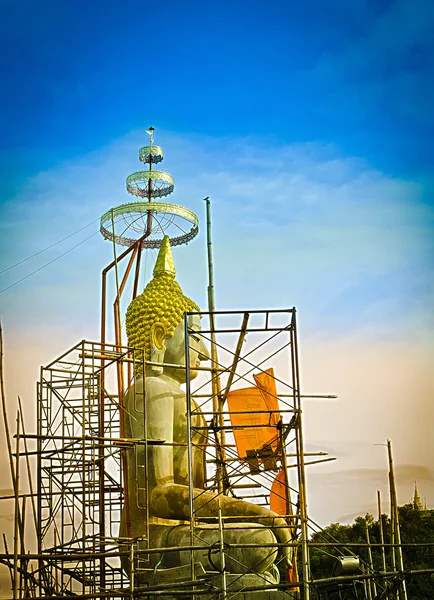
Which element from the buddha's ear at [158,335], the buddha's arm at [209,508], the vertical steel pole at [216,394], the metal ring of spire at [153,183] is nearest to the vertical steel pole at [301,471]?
the buddha's arm at [209,508]

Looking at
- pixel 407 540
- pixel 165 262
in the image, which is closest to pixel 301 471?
pixel 165 262

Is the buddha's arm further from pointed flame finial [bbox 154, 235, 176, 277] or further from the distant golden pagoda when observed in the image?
the distant golden pagoda

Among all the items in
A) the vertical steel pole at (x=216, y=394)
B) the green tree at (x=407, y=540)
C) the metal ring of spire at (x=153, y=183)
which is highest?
the metal ring of spire at (x=153, y=183)

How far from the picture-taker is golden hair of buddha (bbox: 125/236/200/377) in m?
14.8

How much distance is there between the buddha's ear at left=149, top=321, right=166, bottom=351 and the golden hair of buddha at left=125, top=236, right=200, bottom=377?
35mm

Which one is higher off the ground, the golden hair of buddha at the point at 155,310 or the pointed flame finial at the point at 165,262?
the pointed flame finial at the point at 165,262

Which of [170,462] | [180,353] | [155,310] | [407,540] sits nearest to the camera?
[170,462]

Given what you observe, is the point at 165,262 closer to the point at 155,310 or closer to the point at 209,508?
the point at 155,310

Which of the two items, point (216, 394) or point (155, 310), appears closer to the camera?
point (216, 394)

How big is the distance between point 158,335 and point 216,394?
A: 1.60 metres

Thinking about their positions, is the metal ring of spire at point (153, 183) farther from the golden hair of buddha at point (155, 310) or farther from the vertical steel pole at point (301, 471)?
the vertical steel pole at point (301, 471)

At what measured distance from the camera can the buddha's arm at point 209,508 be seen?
11.9 m

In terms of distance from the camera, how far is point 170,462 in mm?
13523

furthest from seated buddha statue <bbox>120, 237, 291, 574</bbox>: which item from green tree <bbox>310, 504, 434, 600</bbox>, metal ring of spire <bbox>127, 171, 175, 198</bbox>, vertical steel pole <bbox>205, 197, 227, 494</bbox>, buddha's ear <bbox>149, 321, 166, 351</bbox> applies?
green tree <bbox>310, 504, 434, 600</bbox>
